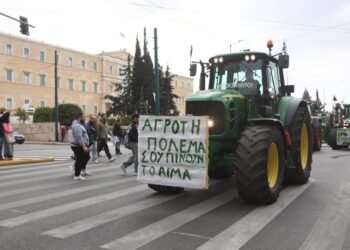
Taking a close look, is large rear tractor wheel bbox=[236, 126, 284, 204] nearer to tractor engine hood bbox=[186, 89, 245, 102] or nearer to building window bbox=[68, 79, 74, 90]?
tractor engine hood bbox=[186, 89, 245, 102]

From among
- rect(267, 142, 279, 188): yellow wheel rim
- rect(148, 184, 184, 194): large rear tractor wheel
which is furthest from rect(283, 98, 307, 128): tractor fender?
rect(148, 184, 184, 194): large rear tractor wheel

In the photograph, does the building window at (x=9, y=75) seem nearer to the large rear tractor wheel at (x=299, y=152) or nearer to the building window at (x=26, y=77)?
the building window at (x=26, y=77)

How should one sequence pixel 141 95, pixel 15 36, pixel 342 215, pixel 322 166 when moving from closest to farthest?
pixel 342 215
pixel 322 166
pixel 141 95
pixel 15 36

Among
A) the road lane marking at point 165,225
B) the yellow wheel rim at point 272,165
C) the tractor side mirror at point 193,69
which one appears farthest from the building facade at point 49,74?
the yellow wheel rim at point 272,165

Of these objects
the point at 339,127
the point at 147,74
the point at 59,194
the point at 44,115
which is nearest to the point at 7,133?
the point at 59,194

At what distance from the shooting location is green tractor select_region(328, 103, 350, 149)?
22.6m

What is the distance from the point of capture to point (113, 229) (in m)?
6.35

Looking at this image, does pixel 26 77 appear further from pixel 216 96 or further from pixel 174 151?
pixel 174 151

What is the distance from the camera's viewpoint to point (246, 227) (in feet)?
21.2

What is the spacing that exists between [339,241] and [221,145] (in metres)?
3.13

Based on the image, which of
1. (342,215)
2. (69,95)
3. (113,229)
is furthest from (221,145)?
(69,95)

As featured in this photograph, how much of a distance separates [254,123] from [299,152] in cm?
211

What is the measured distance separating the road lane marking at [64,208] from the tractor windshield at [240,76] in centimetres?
285

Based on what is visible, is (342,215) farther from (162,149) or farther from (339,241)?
(162,149)
